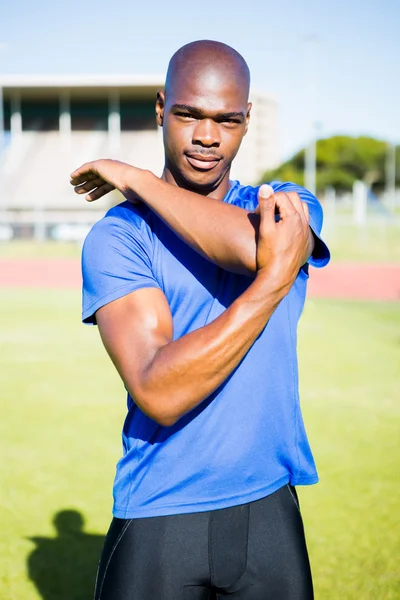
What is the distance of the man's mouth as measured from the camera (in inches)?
75.5

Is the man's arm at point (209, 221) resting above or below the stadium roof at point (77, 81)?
above

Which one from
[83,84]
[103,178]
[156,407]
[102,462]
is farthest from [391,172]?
[156,407]

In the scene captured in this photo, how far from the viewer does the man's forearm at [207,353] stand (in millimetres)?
1599

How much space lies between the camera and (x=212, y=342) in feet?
5.23

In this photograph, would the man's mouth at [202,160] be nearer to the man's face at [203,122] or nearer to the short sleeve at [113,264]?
the man's face at [203,122]

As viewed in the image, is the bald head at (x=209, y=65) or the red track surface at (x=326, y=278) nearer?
the bald head at (x=209, y=65)

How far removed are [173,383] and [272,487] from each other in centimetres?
51

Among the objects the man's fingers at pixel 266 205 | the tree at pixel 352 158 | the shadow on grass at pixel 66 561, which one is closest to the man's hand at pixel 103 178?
the man's fingers at pixel 266 205

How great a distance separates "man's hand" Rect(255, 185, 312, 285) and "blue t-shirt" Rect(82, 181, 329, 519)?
0.82ft

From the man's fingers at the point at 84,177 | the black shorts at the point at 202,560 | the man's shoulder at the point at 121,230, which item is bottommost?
the black shorts at the point at 202,560

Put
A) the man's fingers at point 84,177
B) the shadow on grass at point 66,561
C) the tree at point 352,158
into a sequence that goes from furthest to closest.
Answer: the tree at point 352,158
the shadow on grass at point 66,561
the man's fingers at point 84,177

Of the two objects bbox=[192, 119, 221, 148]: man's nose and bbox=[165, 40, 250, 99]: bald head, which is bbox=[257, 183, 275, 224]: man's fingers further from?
bbox=[165, 40, 250, 99]: bald head

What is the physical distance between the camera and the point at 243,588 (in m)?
1.88

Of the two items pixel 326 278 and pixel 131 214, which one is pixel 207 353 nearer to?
pixel 131 214
